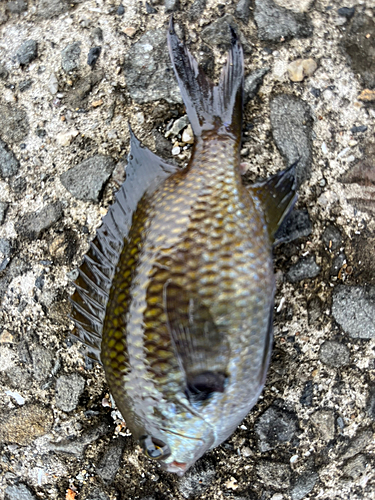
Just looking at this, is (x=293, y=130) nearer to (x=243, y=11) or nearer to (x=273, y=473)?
(x=243, y=11)

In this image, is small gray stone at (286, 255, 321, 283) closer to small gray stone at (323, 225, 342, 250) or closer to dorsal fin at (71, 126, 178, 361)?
small gray stone at (323, 225, 342, 250)

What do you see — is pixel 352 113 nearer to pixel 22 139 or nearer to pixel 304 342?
pixel 304 342

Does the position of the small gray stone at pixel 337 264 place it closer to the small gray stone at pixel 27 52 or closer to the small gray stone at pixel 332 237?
the small gray stone at pixel 332 237

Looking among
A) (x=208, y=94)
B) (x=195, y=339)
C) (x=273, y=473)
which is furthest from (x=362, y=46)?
(x=273, y=473)

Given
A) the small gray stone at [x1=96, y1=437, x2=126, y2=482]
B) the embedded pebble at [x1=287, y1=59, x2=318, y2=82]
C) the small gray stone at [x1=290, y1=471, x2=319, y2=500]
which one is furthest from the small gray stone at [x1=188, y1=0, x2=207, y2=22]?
the small gray stone at [x1=290, y1=471, x2=319, y2=500]

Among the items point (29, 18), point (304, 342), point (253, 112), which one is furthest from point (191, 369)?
point (29, 18)

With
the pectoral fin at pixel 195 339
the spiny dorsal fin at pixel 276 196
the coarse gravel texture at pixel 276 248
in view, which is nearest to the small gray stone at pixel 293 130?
the coarse gravel texture at pixel 276 248
